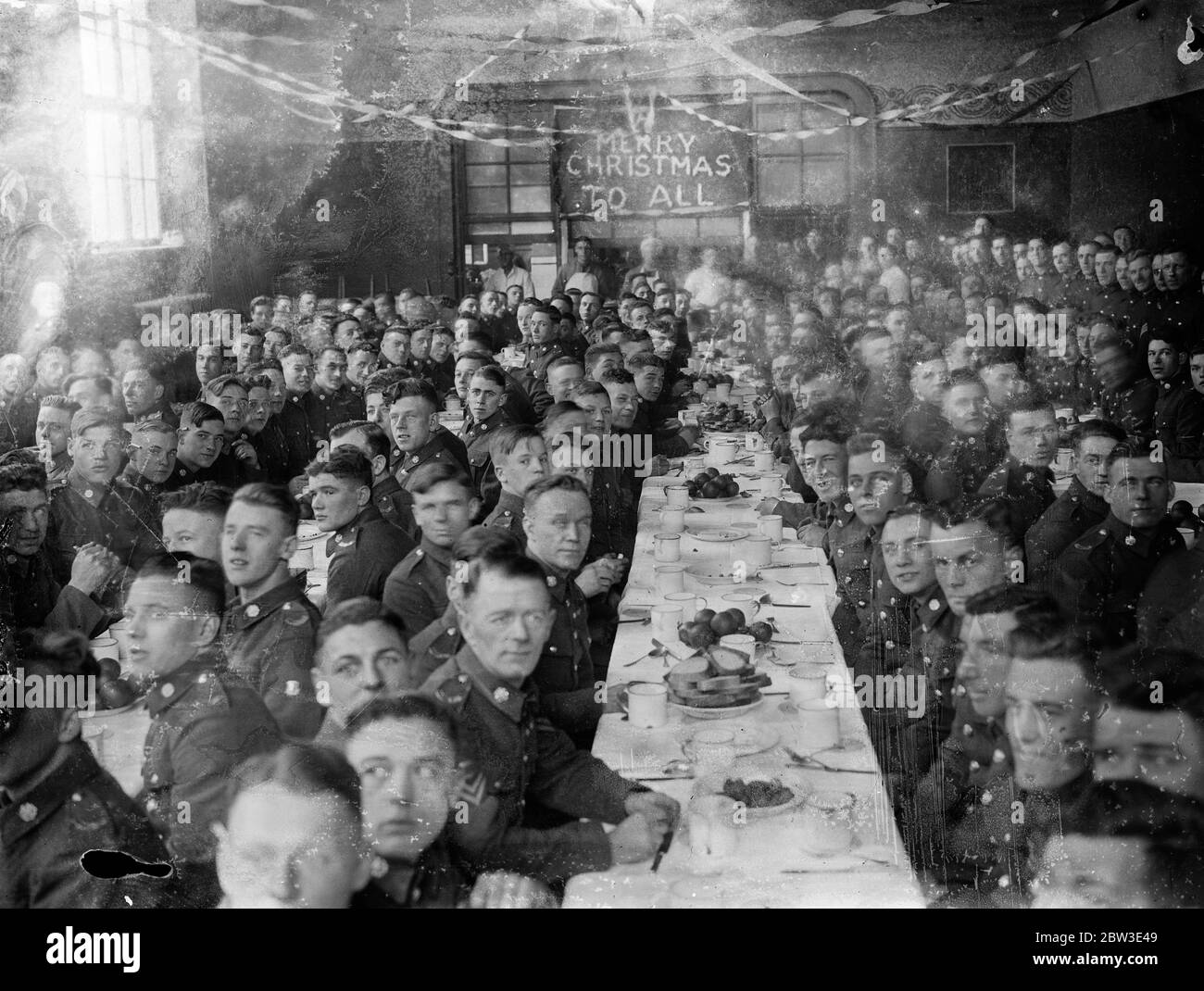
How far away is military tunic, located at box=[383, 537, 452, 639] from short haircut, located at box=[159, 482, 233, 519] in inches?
18.2

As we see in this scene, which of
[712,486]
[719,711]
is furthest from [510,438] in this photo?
[719,711]

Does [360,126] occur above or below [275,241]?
above

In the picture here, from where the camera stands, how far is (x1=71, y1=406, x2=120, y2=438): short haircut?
3398 millimetres

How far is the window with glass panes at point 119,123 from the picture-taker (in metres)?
3.62

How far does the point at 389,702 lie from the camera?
7.94ft

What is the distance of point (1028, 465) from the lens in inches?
142

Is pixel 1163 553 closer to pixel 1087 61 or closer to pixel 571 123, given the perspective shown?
pixel 1087 61

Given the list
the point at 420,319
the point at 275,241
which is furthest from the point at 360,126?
the point at 420,319

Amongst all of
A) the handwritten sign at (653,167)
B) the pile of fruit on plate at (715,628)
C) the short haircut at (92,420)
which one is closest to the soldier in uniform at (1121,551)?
the pile of fruit on plate at (715,628)

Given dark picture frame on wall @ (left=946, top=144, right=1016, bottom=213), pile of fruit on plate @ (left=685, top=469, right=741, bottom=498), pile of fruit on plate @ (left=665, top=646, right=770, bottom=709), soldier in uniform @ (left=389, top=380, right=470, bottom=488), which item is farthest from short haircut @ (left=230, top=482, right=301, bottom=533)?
dark picture frame on wall @ (left=946, top=144, right=1016, bottom=213)

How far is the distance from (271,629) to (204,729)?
0.28 metres

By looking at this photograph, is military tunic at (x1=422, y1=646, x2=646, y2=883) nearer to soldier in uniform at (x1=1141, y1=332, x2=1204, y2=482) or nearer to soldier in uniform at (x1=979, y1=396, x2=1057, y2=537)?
soldier in uniform at (x1=979, y1=396, x2=1057, y2=537)

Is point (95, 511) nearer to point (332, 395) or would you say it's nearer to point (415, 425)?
point (415, 425)
